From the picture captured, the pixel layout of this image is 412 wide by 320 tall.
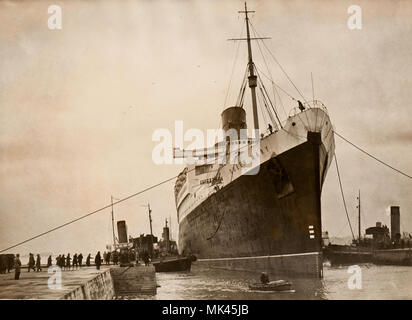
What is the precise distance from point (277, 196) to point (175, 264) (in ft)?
30.1

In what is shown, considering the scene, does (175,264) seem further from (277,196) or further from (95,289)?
(95,289)

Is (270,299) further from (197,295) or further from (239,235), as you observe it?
(239,235)

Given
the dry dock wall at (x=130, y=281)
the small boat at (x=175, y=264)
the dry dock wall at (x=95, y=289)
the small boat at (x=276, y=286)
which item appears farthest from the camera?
the small boat at (x=175, y=264)

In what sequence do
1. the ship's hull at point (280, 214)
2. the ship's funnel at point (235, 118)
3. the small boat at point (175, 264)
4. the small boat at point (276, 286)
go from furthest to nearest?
the small boat at point (175, 264)
the ship's funnel at point (235, 118)
the ship's hull at point (280, 214)
the small boat at point (276, 286)

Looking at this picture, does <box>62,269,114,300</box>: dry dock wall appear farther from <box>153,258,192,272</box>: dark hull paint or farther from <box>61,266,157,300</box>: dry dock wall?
<box>153,258,192,272</box>: dark hull paint

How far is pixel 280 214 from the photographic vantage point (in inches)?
535

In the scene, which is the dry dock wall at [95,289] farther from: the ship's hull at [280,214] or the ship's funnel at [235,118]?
the ship's funnel at [235,118]

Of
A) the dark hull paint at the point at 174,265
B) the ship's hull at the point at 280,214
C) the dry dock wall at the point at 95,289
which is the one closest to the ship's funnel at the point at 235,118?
the ship's hull at the point at 280,214

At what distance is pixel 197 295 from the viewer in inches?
477

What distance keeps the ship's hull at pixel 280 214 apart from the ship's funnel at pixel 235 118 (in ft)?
13.5

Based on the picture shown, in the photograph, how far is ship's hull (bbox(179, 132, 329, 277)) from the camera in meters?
13.0

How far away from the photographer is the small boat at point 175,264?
20.2 meters

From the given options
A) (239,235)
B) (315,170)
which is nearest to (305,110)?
(315,170)
